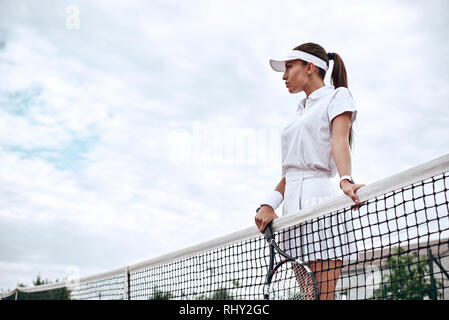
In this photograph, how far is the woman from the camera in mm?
2500

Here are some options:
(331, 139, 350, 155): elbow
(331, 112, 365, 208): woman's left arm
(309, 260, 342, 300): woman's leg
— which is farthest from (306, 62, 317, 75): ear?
(309, 260, 342, 300): woman's leg

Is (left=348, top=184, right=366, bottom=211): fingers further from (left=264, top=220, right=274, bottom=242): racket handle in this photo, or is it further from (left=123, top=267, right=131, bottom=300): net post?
(left=123, top=267, right=131, bottom=300): net post

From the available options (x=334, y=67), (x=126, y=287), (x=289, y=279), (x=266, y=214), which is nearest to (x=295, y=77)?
(x=334, y=67)

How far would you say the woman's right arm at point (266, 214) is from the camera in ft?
9.57

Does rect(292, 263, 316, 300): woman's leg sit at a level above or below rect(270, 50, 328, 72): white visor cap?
below

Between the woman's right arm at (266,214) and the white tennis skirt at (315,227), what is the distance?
0.09 m

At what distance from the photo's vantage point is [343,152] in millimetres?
2494

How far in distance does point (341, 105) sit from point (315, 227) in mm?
669

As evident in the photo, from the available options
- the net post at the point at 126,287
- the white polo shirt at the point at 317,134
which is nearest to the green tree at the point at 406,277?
the white polo shirt at the point at 317,134

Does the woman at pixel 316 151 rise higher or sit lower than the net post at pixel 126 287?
higher

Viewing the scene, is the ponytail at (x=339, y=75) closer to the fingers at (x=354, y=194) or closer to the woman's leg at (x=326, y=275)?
the fingers at (x=354, y=194)

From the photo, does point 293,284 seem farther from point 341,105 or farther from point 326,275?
point 341,105

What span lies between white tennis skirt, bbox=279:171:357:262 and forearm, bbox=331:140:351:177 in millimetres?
192
